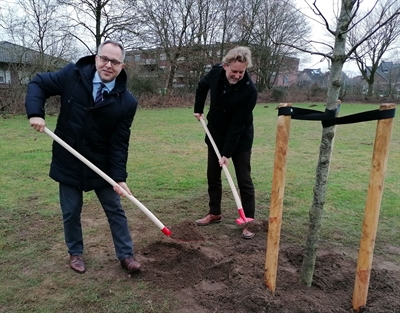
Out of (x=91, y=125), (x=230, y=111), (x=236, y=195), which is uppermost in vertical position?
(x=230, y=111)

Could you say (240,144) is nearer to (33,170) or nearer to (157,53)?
(33,170)

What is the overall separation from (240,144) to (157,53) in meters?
28.8

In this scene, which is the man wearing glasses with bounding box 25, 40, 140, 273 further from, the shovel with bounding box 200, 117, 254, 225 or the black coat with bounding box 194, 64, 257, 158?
the shovel with bounding box 200, 117, 254, 225

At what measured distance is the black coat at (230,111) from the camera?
398cm

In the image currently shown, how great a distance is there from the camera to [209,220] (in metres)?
4.61

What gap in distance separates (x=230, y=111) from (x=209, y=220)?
142 cm

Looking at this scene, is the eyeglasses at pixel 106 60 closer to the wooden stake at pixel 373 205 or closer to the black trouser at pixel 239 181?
the black trouser at pixel 239 181

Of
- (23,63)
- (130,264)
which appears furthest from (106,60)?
(23,63)

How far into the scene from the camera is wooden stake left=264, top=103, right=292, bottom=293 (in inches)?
103

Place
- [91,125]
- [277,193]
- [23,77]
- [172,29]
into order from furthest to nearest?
1. [172,29]
2. [23,77]
3. [91,125]
4. [277,193]

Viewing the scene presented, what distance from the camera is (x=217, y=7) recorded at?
34750 millimetres

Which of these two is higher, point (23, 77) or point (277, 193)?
point (23, 77)

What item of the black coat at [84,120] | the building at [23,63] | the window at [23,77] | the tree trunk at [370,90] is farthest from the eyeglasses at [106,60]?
the tree trunk at [370,90]

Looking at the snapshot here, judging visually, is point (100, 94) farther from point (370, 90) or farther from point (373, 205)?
point (370, 90)
